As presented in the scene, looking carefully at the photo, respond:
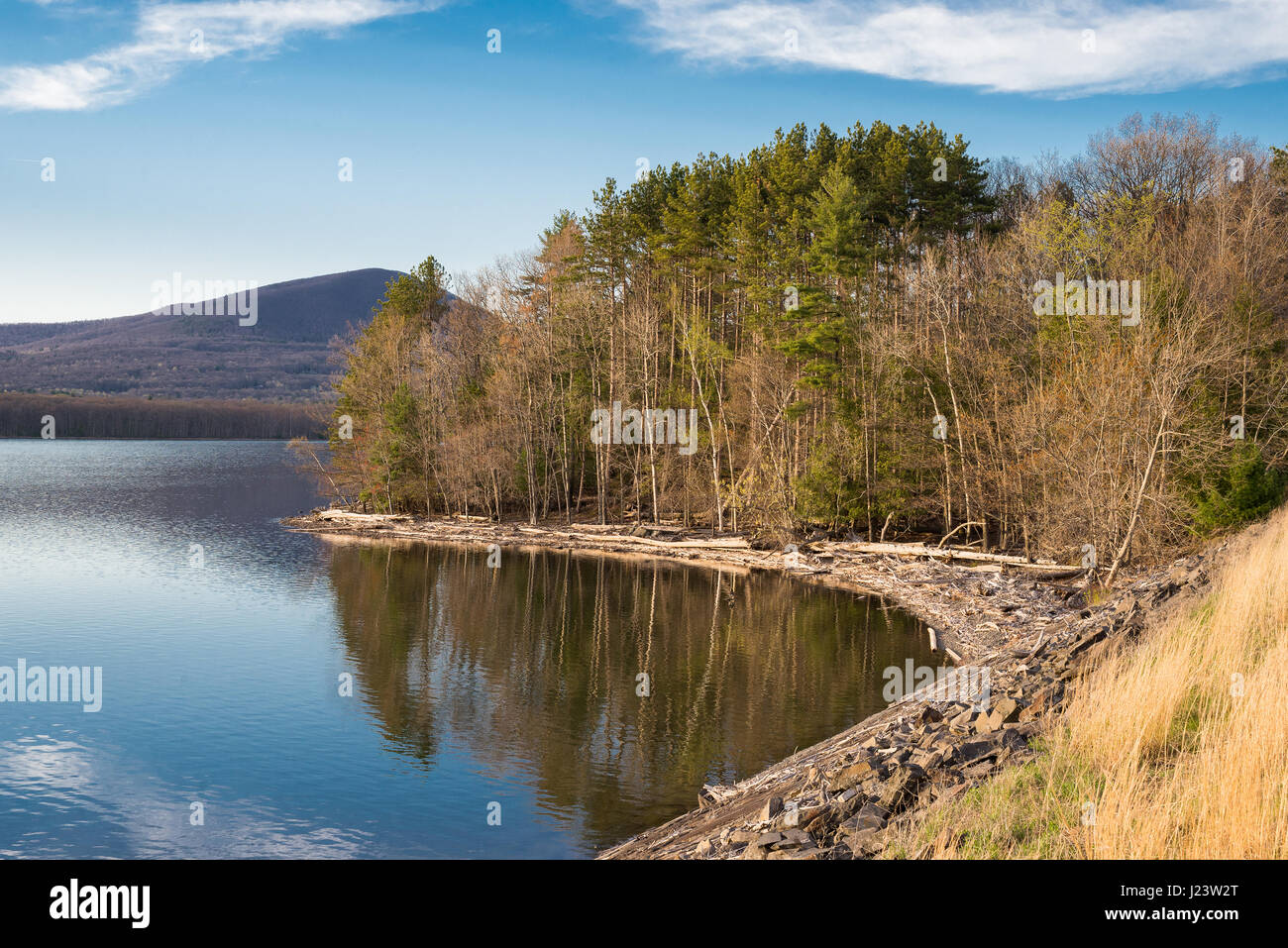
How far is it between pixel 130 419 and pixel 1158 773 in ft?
661

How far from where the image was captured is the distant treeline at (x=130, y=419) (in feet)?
560

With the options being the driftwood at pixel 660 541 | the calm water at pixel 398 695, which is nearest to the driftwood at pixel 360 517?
the driftwood at pixel 660 541

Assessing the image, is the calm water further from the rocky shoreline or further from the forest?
the forest

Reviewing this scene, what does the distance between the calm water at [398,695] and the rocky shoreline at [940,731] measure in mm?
1679

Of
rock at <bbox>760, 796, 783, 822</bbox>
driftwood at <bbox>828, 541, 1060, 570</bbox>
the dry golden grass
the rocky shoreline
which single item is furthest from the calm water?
the dry golden grass

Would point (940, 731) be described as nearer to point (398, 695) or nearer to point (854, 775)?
point (854, 775)

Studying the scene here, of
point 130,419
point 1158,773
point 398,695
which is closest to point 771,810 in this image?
point 1158,773

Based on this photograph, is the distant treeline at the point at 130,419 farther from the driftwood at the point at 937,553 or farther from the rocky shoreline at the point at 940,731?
the rocky shoreline at the point at 940,731

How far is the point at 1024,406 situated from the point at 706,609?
1495 centimetres

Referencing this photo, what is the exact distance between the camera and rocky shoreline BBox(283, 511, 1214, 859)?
9.80 m

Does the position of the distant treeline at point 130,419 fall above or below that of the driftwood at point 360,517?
above

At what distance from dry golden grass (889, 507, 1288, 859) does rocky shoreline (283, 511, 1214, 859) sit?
0.68 m

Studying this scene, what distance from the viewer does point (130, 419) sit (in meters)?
178

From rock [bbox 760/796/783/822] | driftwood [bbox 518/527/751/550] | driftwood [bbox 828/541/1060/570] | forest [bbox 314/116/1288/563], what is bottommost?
driftwood [bbox 518/527/751/550]
